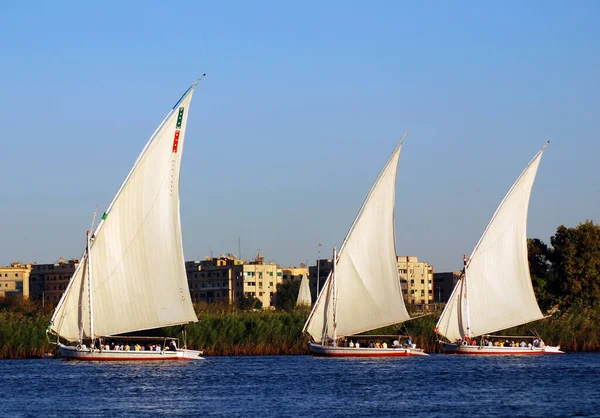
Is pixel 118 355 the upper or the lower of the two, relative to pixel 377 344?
lower

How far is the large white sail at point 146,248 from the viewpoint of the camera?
6950 centimetres

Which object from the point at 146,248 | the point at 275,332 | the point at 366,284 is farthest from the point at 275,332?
the point at 146,248

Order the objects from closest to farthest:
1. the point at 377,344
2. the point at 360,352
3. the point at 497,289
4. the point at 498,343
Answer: the point at 360,352 → the point at 377,344 → the point at 497,289 → the point at 498,343

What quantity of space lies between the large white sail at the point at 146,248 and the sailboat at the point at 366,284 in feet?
34.7

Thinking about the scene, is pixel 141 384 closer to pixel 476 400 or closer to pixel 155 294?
pixel 155 294

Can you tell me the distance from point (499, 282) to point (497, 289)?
459 mm

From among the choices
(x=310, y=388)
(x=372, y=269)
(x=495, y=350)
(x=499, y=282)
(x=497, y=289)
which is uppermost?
(x=372, y=269)

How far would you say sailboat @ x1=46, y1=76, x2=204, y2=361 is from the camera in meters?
69.5

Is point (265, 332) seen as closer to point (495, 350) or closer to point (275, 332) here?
point (275, 332)

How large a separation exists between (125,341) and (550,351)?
87.6 feet

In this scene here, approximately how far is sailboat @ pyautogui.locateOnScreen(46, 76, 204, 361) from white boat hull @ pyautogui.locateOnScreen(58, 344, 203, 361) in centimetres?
159

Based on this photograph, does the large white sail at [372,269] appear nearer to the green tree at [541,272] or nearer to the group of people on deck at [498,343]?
the group of people on deck at [498,343]

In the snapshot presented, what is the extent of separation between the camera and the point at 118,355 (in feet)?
238

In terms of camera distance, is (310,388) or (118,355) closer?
(310,388)
